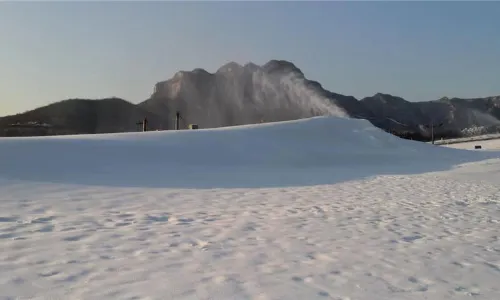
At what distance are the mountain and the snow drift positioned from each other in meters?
46.0

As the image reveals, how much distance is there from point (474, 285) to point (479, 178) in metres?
10.1

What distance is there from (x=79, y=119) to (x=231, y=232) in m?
67.7

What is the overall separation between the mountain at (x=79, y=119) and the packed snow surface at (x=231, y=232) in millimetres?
54354

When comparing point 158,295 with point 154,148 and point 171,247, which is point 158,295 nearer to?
point 171,247

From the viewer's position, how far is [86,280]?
10.6ft

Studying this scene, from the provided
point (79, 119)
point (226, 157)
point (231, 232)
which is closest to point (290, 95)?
point (79, 119)

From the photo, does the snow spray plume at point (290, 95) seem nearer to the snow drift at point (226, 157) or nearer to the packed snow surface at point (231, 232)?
the snow drift at point (226, 157)

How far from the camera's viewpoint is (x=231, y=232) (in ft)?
16.1

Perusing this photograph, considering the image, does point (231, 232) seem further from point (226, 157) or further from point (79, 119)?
point (79, 119)

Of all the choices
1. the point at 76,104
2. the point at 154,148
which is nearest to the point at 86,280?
the point at 154,148

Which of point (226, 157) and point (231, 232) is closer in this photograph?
point (231, 232)

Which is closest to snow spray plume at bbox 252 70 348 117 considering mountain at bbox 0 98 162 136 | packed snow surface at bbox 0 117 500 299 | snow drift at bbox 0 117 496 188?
mountain at bbox 0 98 162 136

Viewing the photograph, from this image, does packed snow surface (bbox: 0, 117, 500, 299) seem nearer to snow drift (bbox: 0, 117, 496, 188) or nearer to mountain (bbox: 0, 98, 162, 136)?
snow drift (bbox: 0, 117, 496, 188)

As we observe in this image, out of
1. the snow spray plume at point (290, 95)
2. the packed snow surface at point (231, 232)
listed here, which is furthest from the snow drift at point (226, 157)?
the snow spray plume at point (290, 95)
